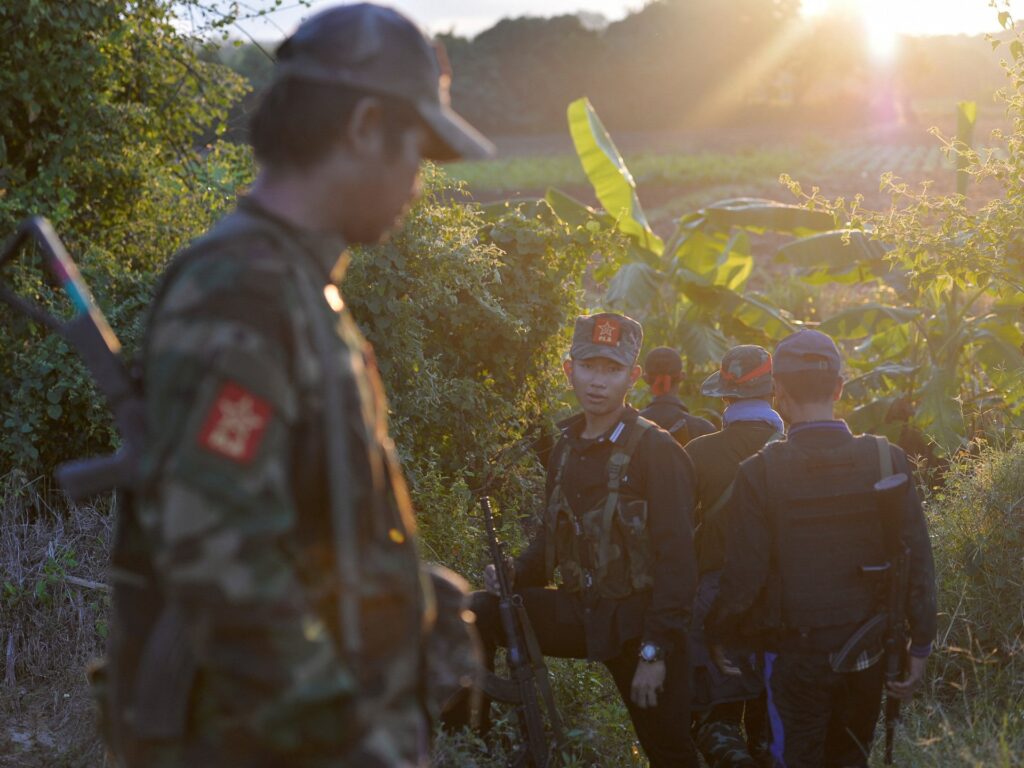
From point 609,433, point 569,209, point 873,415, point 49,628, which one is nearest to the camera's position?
point 609,433

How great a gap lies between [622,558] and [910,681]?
1.15m

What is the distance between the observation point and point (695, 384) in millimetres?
11336

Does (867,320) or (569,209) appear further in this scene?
(569,209)

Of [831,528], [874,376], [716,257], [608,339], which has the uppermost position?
[608,339]

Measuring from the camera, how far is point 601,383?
450 centimetres

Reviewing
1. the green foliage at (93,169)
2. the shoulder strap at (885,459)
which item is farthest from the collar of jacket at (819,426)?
the green foliage at (93,169)

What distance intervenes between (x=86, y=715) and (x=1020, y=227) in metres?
5.80

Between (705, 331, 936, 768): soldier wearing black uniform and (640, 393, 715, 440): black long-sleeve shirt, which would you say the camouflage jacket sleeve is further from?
(640, 393, 715, 440): black long-sleeve shirt

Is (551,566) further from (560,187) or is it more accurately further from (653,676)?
(560,187)

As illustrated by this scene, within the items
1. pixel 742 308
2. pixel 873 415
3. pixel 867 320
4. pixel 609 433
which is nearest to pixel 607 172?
pixel 742 308

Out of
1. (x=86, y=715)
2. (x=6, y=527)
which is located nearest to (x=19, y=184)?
(x=6, y=527)

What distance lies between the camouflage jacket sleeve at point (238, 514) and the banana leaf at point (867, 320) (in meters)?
9.33

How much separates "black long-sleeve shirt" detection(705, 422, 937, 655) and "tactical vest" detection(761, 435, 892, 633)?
0.19ft

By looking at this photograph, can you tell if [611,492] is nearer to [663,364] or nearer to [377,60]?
[663,364]
